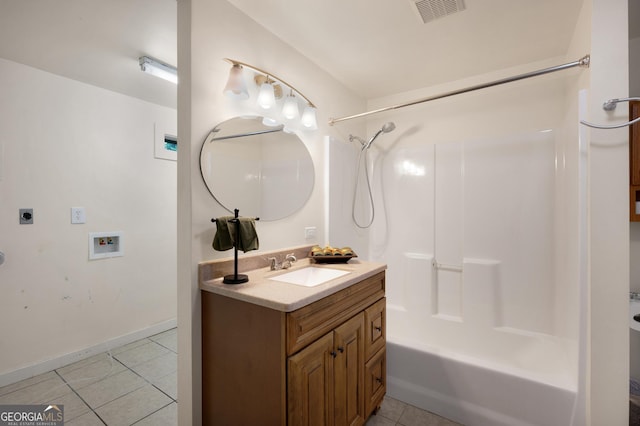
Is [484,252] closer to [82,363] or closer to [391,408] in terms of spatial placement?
[391,408]

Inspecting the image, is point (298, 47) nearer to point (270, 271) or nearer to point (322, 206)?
point (322, 206)

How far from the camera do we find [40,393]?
74.3 inches

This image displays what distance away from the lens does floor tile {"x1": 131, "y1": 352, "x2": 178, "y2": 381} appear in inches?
83.3

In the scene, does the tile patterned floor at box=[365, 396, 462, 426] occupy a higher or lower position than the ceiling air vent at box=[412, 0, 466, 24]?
lower

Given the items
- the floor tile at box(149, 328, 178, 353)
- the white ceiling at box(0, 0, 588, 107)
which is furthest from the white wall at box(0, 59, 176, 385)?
the white ceiling at box(0, 0, 588, 107)

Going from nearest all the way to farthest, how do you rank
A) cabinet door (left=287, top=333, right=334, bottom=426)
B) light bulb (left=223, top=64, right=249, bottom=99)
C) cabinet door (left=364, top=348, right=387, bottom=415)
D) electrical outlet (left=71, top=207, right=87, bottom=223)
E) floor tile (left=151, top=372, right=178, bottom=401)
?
cabinet door (left=287, top=333, right=334, bottom=426), light bulb (left=223, top=64, right=249, bottom=99), cabinet door (left=364, top=348, right=387, bottom=415), floor tile (left=151, top=372, right=178, bottom=401), electrical outlet (left=71, top=207, right=87, bottom=223)

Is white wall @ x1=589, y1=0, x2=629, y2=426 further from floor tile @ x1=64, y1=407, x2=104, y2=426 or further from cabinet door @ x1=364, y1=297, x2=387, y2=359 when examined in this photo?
floor tile @ x1=64, y1=407, x2=104, y2=426

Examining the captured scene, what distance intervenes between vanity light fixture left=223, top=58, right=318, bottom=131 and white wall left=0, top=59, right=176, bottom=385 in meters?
1.68

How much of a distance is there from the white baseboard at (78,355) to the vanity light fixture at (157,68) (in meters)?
2.33

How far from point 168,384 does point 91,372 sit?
Result: 699 mm

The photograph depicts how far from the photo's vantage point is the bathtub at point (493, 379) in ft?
4.84

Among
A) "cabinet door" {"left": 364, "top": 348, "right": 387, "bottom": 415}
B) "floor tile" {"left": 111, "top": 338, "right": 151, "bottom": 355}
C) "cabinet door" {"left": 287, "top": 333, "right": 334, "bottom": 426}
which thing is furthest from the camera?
"floor tile" {"left": 111, "top": 338, "right": 151, "bottom": 355}

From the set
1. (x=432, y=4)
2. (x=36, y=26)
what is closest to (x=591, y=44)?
(x=432, y=4)

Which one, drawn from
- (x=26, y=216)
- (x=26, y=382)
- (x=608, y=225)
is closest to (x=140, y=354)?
(x=26, y=382)
